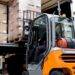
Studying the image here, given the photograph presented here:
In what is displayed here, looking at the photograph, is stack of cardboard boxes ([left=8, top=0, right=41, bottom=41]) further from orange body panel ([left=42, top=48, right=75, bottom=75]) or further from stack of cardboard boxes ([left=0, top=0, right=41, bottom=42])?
orange body panel ([left=42, top=48, right=75, bottom=75])

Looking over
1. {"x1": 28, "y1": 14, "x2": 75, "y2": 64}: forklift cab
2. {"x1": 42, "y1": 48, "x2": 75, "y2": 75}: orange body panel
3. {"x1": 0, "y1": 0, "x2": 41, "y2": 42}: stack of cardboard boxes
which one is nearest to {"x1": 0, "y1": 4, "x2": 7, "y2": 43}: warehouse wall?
{"x1": 0, "y1": 0, "x2": 41, "y2": 42}: stack of cardboard boxes

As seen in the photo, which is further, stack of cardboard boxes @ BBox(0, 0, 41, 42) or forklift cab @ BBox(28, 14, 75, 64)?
stack of cardboard boxes @ BBox(0, 0, 41, 42)

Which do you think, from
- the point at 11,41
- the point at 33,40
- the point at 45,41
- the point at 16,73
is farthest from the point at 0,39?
the point at 45,41

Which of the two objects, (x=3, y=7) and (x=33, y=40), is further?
(x=3, y=7)

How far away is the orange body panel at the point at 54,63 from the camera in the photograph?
20.2ft

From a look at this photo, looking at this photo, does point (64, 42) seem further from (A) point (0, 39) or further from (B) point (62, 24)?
(A) point (0, 39)

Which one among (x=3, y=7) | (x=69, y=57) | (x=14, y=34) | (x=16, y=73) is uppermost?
(x=3, y=7)

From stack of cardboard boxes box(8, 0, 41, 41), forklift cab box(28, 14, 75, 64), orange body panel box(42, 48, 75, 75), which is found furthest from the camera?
stack of cardboard boxes box(8, 0, 41, 41)

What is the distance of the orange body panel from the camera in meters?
6.16

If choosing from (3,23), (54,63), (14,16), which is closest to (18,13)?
(14,16)

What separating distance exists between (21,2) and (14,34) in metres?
0.98

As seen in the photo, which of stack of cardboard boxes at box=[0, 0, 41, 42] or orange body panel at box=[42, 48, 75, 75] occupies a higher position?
stack of cardboard boxes at box=[0, 0, 41, 42]

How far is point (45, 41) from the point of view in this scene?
261 inches

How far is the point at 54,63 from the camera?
6.23 m
